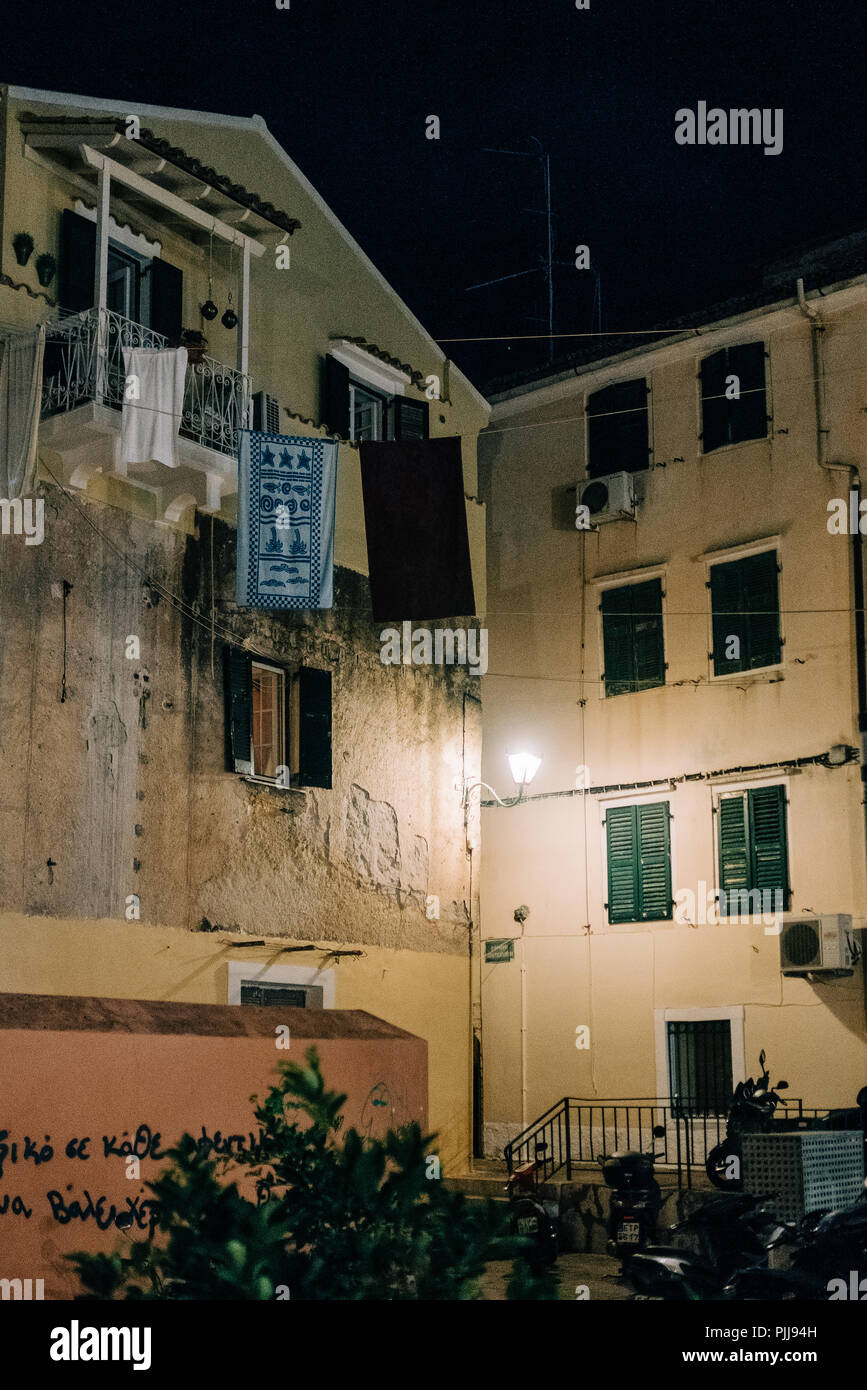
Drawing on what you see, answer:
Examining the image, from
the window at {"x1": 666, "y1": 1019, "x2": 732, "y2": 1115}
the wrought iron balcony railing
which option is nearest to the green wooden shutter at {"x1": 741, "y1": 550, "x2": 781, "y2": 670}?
the window at {"x1": 666, "y1": 1019, "x2": 732, "y2": 1115}

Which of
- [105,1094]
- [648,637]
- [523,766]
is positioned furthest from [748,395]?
[105,1094]

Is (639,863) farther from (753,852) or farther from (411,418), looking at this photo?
(411,418)

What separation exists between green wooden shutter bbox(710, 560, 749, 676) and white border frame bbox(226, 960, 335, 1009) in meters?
6.12

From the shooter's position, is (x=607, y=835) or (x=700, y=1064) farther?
(x=607, y=835)

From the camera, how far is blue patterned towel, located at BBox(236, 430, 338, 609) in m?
15.1

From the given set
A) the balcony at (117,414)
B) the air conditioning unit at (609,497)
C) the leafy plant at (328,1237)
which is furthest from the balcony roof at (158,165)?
the leafy plant at (328,1237)

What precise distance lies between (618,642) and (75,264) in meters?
8.39

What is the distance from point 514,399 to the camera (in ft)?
70.4

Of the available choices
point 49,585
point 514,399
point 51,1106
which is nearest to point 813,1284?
point 51,1106

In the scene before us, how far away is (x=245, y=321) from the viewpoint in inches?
626

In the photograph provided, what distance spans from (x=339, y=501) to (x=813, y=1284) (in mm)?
10614

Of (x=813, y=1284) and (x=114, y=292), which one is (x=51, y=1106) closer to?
(x=813, y=1284)

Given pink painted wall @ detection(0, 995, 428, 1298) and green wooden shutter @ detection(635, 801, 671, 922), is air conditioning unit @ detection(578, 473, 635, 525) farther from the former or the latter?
pink painted wall @ detection(0, 995, 428, 1298)
